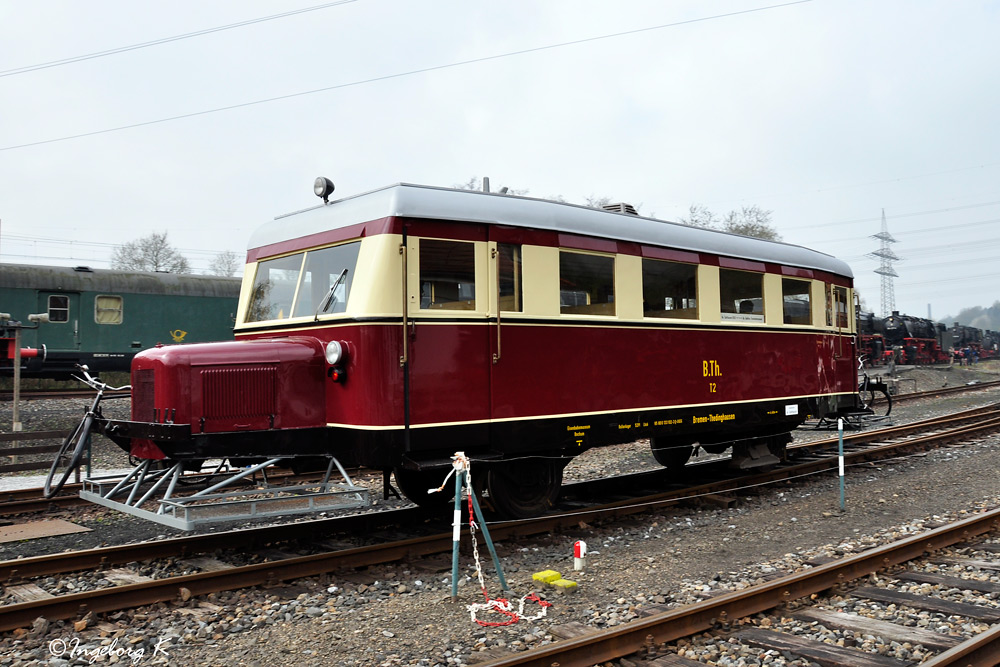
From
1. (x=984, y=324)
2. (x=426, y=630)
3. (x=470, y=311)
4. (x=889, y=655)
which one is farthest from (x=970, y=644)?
(x=984, y=324)

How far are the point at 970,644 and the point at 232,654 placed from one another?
430cm

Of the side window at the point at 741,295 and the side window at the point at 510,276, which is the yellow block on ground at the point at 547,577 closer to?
the side window at the point at 510,276

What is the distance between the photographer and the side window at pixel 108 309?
20.5 metres

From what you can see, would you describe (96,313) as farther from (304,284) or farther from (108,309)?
(304,284)

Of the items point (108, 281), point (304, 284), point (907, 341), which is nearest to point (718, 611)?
point (304, 284)

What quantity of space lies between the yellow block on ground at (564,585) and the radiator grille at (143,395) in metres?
3.63

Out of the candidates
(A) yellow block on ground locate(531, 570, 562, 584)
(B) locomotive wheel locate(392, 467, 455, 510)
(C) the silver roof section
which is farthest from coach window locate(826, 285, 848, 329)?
(A) yellow block on ground locate(531, 570, 562, 584)

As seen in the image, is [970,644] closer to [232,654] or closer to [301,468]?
[232,654]

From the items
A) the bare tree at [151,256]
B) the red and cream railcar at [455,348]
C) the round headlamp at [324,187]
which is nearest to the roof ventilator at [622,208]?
the red and cream railcar at [455,348]

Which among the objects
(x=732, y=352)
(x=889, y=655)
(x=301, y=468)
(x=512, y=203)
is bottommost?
(x=889, y=655)

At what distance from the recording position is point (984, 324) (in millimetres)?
169500

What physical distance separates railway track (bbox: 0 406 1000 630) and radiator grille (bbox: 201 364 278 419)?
1.26 metres

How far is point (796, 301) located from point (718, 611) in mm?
6830

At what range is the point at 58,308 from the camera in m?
20.1
